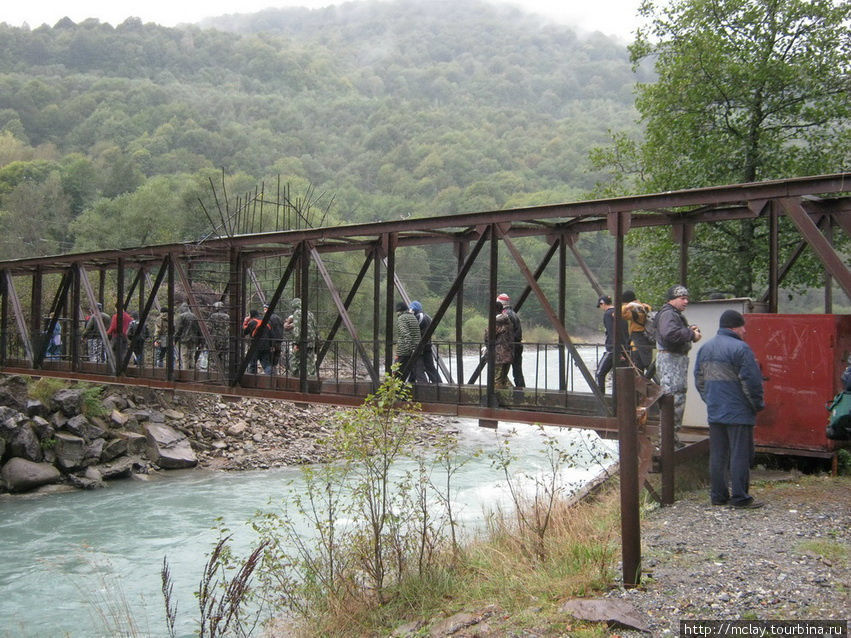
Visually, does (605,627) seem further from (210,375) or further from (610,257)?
(610,257)

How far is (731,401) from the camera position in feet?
24.8

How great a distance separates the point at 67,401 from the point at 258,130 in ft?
261

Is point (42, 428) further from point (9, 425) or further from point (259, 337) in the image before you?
point (259, 337)

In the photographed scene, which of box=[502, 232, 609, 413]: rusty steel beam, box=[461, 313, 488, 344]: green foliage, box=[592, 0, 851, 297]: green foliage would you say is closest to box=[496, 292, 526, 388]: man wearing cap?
box=[502, 232, 609, 413]: rusty steel beam

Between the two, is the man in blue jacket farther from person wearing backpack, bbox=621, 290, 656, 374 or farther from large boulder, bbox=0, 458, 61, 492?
large boulder, bbox=0, 458, 61, 492

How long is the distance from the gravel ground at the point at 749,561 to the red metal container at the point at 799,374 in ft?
2.25

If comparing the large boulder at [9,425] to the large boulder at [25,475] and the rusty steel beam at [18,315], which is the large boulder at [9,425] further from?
the rusty steel beam at [18,315]

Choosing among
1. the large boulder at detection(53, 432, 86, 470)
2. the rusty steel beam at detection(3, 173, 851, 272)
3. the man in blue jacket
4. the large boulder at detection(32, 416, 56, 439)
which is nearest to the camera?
the man in blue jacket

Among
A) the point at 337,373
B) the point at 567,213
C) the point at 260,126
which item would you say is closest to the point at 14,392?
the point at 337,373

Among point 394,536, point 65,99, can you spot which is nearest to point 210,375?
point 394,536

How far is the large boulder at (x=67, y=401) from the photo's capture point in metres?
22.7

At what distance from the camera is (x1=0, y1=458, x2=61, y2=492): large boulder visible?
1944 centimetres

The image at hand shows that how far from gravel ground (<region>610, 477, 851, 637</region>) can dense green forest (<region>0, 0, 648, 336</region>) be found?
68.5 feet

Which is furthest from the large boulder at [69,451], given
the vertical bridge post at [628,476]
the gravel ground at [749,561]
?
the vertical bridge post at [628,476]
